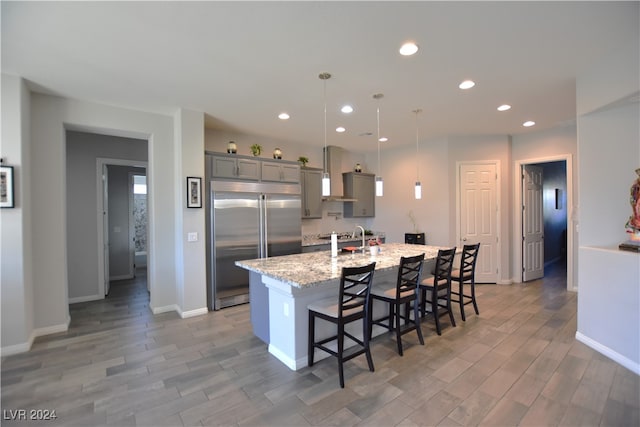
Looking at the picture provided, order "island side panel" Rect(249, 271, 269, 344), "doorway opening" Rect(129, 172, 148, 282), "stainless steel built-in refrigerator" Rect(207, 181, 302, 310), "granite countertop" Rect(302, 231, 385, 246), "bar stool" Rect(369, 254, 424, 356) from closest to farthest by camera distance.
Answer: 1. "bar stool" Rect(369, 254, 424, 356)
2. "island side panel" Rect(249, 271, 269, 344)
3. "stainless steel built-in refrigerator" Rect(207, 181, 302, 310)
4. "granite countertop" Rect(302, 231, 385, 246)
5. "doorway opening" Rect(129, 172, 148, 282)

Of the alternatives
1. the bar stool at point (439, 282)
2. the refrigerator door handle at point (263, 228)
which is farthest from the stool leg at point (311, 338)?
the refrigerator door handle at point (263, 228)

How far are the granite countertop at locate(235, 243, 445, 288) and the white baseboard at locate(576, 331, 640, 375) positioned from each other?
1.67 meters

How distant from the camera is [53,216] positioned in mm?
3549

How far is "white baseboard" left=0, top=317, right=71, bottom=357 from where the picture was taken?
3.03 m

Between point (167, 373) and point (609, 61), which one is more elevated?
point (609, 61)

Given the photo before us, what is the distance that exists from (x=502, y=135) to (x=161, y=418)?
641cm

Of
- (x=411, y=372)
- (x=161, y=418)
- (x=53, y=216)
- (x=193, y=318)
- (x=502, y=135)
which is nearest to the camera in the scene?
(x=161, y=418)

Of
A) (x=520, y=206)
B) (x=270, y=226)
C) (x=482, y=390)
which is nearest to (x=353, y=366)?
(x=482, y=390)

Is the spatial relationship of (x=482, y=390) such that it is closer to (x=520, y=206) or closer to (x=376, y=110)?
(x=376, y=110)

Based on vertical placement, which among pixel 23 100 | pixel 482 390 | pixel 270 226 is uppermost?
pixel 23 100

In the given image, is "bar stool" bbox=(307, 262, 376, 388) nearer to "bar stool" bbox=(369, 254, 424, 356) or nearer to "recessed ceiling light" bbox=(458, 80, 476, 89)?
"bar stool" bbox=(369, 254, 424, 356)

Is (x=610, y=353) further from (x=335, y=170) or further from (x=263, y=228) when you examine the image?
(x=335, y=170)

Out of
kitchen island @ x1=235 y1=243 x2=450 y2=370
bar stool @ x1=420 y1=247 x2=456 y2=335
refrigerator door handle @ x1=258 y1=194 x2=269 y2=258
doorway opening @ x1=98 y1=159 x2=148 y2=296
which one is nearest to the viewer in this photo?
kitchen island @ x1=235 y1=243 x2=450 y2=370

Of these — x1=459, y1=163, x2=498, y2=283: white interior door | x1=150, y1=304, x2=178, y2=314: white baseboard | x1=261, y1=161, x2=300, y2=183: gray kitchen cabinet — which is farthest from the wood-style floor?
x1=261, y1=161, x2=300, y2=183: gray kitchen cabinet
